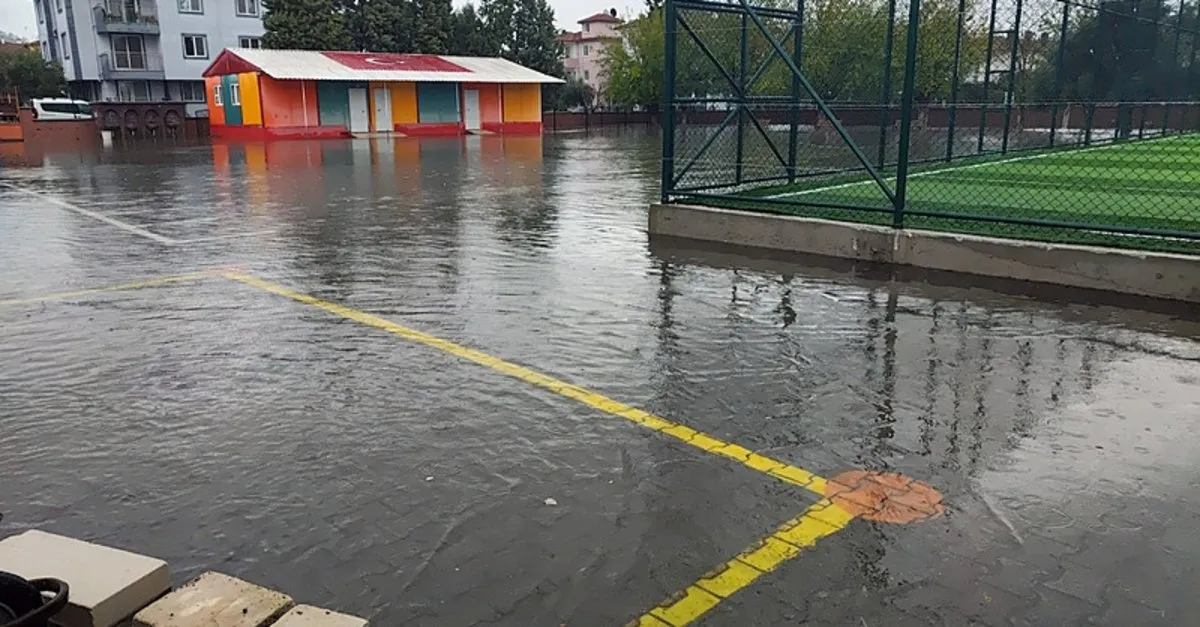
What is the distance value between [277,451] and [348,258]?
542cm

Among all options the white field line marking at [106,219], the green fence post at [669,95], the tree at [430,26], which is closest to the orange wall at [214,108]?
the tree at [430,26]

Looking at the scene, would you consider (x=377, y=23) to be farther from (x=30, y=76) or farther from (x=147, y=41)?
(x=30, y=76)

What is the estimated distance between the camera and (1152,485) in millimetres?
3910

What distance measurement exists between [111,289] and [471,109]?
39.3 metres

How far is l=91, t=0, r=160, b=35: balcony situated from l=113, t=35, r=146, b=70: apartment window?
2.29 ft

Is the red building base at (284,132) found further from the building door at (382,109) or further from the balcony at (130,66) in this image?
the balcony at (130,66)

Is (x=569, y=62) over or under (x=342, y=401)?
over

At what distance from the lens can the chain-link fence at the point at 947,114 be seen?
9961 millimetres

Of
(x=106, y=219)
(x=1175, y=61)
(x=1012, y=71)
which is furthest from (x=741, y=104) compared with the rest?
(x=1175, y=61)

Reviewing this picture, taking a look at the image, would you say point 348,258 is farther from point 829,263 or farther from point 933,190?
point 933,190

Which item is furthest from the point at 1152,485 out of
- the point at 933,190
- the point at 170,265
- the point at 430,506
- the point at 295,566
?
the point at 933,190

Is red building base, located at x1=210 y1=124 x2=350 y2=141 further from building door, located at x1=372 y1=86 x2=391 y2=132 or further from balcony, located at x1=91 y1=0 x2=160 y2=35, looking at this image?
balcony, located at x1=91 y1=0 x2=160 y2=35

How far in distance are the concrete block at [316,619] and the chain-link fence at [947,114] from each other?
6.86m

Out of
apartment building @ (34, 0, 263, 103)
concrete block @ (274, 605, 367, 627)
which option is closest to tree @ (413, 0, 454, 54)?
apartment building @ (34, 0, 263, 103)
